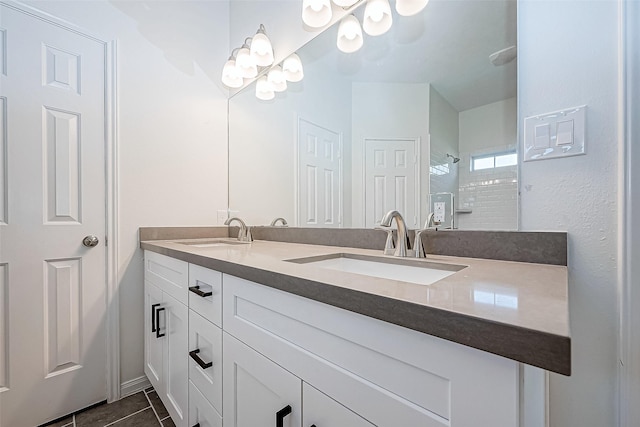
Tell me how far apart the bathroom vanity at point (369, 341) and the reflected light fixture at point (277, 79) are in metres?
1.08

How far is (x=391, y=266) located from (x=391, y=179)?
0.37 metres

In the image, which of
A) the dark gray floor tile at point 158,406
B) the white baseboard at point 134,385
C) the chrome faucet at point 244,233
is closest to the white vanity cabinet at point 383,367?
the chrome faucet at point 244,233

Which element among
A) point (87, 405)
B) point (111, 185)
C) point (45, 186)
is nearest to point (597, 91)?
point (111, 185)

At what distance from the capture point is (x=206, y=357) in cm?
93

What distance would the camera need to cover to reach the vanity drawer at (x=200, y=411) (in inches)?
35.0

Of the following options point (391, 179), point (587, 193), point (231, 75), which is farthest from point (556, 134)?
point (231, 75)

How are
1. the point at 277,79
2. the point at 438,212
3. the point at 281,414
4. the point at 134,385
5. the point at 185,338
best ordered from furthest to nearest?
the point at 277,79
the point at 134,385
the point at 185,338
the point at 438,212
the point at 281,414

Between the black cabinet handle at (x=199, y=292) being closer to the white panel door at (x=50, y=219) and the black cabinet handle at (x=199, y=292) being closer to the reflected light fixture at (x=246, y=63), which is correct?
the white panel door at (x=50, y=219)

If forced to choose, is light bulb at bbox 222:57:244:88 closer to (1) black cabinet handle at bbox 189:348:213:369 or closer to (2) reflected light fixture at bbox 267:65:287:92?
(2) reflected light fixture at bbox 267:65:287:92

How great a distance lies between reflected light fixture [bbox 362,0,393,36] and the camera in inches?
43.7

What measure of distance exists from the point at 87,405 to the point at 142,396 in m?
0.22

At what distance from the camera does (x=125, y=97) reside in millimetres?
1479

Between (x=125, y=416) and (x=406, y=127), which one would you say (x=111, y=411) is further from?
(x=406, y=127)

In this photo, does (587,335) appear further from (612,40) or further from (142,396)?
(142,396)
